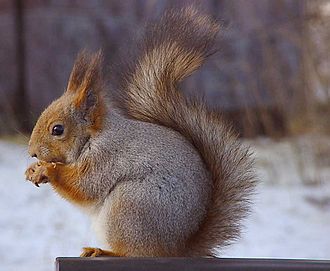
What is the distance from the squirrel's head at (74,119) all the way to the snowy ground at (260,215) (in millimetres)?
1447

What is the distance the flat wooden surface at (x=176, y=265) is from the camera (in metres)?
1.01

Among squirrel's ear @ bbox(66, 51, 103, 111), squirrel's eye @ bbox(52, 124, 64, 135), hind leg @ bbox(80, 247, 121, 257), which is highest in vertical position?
squirrel's ear @ bbox(66, 51, 103, 111)

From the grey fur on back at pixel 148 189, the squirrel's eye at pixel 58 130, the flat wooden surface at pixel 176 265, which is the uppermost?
the squirrel's eye at pixel 58 130

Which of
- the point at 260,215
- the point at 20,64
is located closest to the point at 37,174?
the point at 260,215

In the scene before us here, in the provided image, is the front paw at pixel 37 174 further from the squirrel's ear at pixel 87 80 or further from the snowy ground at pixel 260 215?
the snowy ground at pixel 260 215

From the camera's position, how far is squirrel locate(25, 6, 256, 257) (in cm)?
116

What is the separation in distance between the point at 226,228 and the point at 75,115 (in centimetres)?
29

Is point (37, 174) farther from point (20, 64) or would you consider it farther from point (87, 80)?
point (20, 64)

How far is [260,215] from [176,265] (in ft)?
9.06

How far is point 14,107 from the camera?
16.1 ft

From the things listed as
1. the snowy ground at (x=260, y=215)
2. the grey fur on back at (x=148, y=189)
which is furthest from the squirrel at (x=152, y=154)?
the snowy ground at (x=260, y=215)

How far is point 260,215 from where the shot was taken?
3746 millimetres

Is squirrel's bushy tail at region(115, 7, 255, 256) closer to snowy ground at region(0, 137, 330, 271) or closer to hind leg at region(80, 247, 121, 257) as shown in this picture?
hind leg at region(80, 247, 121, 257)

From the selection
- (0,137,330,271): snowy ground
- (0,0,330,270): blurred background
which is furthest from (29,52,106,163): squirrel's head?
(0,0,330,270): blurred background
